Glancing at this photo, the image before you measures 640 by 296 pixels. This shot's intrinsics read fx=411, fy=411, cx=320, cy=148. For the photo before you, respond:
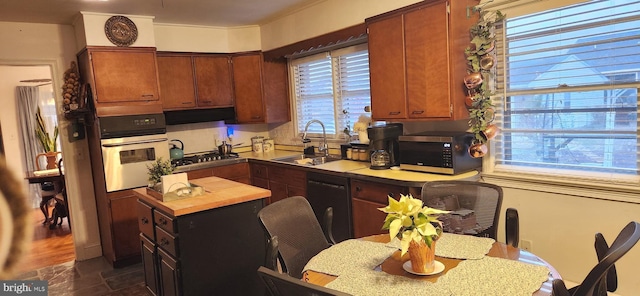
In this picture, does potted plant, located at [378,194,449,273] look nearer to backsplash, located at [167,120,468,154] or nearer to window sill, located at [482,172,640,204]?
window sill, located at [482,172,640,204]

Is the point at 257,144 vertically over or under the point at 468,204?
over

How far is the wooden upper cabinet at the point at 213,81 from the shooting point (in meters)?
4.82

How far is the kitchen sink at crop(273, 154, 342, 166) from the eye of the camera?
4319mm

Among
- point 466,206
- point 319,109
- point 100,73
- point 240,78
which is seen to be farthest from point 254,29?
point 466,206

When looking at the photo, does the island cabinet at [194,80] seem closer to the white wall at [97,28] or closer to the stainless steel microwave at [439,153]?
the white wall at [97,28]

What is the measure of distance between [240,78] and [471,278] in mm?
4037

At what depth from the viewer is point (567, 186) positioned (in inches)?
103

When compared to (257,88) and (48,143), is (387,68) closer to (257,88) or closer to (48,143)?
(257,88)

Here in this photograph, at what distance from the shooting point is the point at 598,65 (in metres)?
2.43

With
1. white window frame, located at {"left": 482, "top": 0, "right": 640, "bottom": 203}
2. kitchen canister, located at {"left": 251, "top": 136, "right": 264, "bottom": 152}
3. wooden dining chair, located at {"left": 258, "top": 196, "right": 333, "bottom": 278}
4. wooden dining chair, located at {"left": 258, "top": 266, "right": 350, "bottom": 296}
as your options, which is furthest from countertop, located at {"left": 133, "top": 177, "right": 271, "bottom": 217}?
kitchen canister, located at {"left": 251, "top": 136, "right": 264, "bottom": 152}

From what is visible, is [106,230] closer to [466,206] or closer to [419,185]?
[419,185]
